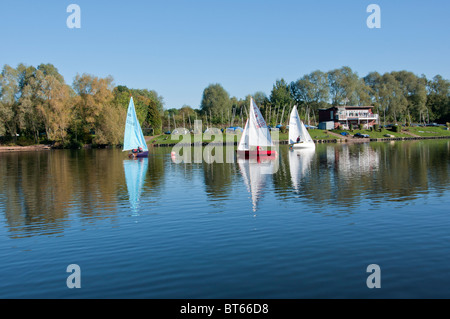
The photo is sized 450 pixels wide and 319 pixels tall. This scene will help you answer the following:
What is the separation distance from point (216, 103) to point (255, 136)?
4543 inches

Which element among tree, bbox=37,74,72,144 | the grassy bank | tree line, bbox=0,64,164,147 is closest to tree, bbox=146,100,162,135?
tree line, bbox=0,64,164,147

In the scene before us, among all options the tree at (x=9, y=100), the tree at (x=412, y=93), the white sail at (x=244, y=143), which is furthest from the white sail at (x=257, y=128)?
the tree at (x=412, y=93)

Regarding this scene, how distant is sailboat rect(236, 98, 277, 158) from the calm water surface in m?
25.1

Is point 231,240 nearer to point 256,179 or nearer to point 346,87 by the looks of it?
point 256,179

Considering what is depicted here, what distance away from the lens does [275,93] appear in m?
183

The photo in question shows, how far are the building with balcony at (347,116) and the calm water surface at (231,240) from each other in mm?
132436

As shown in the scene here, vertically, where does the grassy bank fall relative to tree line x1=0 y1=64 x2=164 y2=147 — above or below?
below

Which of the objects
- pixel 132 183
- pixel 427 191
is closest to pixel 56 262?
pixel 132 183

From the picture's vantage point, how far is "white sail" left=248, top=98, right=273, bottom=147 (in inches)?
2390

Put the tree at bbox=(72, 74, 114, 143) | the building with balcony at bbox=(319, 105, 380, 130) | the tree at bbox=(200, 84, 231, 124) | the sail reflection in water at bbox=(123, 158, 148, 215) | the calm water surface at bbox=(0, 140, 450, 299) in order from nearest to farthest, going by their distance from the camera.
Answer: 1. the calm water surface at bbox=(0, 140, 450, 299)
2. the sail reflection in water at bbox=(123, 158, 148, 215)
3. the tree at bbox=(72, 74, 114, 143)
4. the building with balcony at bbox=(319, 105, 380, 130)
5. the tree at bbox=(200, 84, 231, 124)

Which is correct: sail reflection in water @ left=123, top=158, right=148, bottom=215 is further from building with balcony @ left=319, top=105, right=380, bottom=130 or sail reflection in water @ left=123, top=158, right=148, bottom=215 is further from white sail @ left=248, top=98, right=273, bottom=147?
building with balcony @ left=319, top=105, right=380, bottom=130

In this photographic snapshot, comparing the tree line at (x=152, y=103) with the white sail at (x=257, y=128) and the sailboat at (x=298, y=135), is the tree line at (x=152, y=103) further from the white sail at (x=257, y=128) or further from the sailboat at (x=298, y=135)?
the white sail at (x=257, y=128)

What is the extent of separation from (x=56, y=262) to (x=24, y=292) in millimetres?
3054

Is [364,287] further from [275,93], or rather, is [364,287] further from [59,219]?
[275,93]
